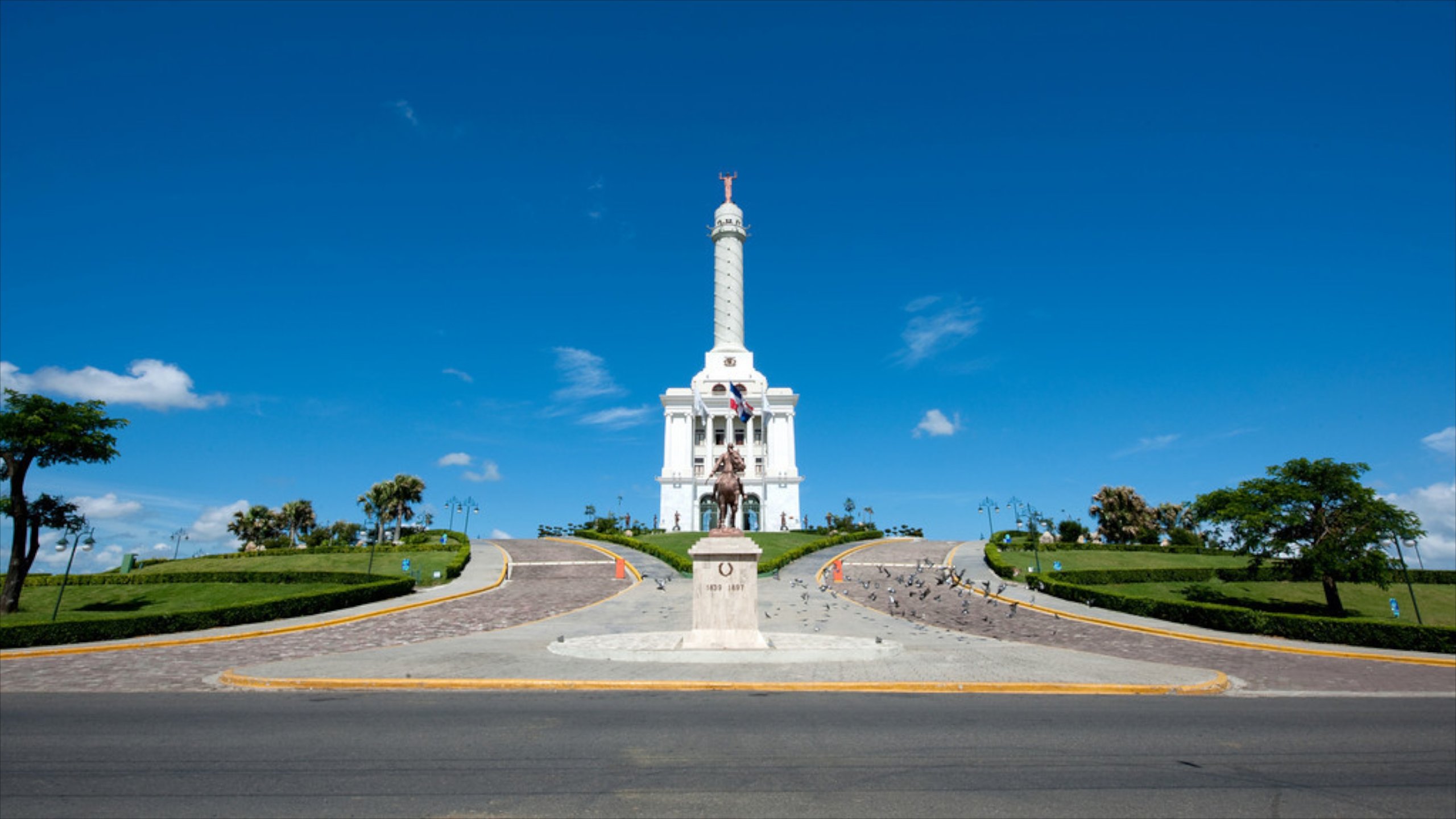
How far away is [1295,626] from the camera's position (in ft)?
73.0

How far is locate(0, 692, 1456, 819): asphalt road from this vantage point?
6715 mm

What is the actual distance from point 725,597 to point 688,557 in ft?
82.2

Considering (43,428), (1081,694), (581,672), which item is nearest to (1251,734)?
(1081,694)

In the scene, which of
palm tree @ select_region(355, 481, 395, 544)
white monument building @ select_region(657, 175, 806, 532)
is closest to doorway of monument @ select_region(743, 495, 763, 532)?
white monument building @ select_region(657, 175, 806, 532)

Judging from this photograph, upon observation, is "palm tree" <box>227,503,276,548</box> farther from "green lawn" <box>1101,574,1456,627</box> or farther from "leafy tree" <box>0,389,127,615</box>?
"green lawn" <box>1101,574,1456,627</box>

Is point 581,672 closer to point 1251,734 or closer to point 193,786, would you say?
point 193,786

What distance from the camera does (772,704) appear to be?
37.1ft

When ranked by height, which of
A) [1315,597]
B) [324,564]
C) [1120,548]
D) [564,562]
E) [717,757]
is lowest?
[717,757]

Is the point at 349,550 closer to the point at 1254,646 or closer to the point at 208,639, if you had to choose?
the point at 208,639

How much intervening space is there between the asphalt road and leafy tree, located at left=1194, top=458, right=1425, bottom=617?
19.8 m

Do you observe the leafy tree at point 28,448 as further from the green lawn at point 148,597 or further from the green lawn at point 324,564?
the green lawn at point 324,564

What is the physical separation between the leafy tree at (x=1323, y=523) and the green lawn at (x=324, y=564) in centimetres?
3783

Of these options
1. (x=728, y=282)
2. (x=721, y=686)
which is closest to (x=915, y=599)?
(x=721, y=686)

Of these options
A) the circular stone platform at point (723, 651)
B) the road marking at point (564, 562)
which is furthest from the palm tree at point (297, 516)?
the circular stone platform at point (723, 651)
